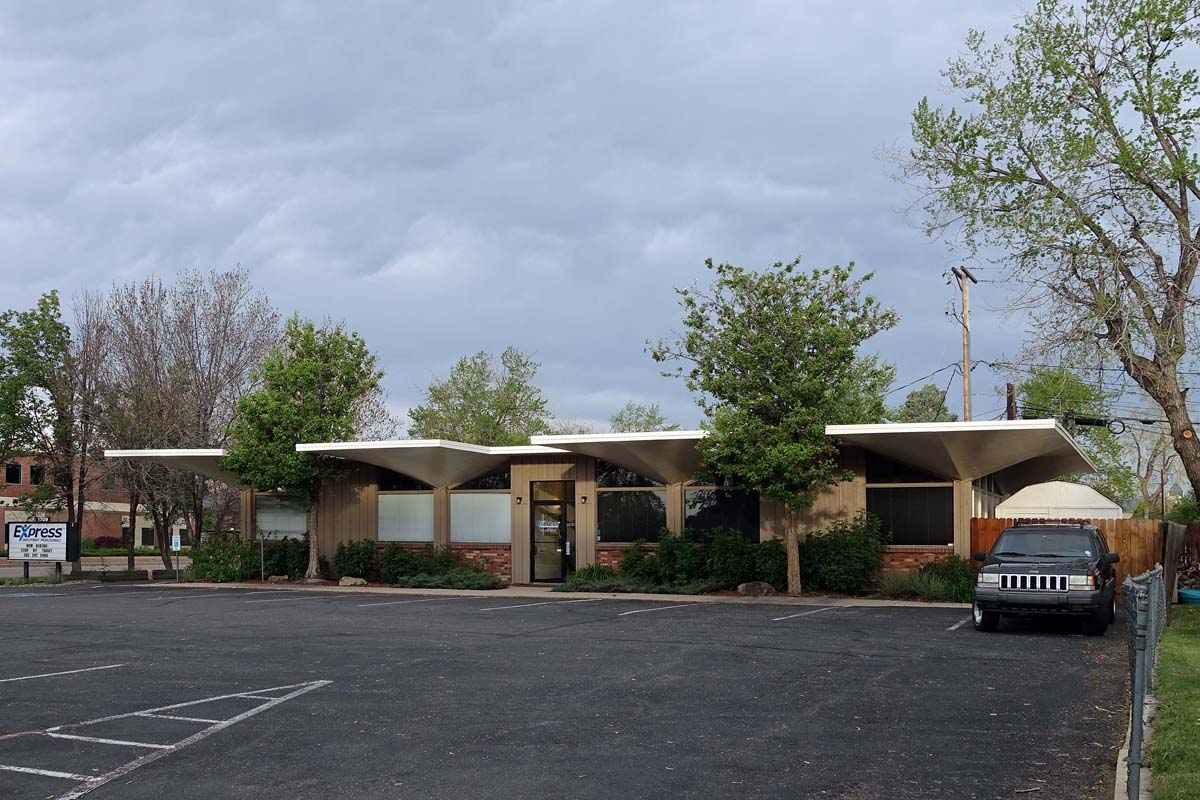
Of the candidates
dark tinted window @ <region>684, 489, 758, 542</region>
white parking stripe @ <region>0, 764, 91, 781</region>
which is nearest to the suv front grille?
dark tinted window @ <region>684, 489, 758, 542</region>

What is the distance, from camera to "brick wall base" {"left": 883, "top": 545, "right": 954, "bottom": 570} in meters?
24.2

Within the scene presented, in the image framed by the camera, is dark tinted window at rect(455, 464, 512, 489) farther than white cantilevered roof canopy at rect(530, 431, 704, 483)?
Yes

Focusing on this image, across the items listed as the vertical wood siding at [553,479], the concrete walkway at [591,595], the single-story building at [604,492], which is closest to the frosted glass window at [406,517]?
the single-story building at [604,492]

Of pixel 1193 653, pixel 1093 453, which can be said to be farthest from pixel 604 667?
pixel 1093 453

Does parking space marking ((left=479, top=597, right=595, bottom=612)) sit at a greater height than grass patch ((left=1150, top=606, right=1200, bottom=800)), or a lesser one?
lesser

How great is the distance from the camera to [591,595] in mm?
24312

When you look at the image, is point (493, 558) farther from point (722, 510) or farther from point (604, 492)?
point (722, 510)

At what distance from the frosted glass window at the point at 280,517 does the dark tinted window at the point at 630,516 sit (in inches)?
348

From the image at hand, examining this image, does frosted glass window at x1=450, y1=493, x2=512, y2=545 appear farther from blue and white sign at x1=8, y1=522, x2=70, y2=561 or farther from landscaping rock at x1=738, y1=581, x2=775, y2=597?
blue and white sign at x1=8, y1=522, x2=70, y2=561

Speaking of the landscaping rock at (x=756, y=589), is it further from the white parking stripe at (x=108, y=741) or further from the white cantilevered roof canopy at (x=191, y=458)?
the white parking stripe at (x=108, y=741)

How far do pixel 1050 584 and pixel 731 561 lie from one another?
31.6 feet

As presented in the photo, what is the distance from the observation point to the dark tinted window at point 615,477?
2716 cm

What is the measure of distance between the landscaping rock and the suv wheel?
7.75 meters

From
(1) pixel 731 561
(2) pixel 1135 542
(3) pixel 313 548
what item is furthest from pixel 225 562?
(2) pixel 1135 542
